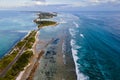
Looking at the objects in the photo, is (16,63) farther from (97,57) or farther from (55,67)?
(97,57)

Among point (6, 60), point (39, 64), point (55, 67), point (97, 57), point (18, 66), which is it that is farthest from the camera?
point (97, 57)

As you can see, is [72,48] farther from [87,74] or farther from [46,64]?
[87,74]

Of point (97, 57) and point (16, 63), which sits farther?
point (97, 57)

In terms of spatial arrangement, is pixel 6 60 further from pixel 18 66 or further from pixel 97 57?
pixel 97 57

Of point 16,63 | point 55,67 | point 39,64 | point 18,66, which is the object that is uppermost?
point 16,63

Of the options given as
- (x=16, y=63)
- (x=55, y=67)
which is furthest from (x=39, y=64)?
(x=16, y=63)

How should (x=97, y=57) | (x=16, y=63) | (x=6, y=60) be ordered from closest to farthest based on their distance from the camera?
(x=16, y=63) → (x=6, y=60) → (x=97, y=57)

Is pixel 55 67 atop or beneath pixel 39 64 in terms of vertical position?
atop

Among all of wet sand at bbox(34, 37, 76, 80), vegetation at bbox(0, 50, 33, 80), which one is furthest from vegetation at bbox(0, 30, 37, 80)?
wet sand at bbox(34, 37, 76, 80)
